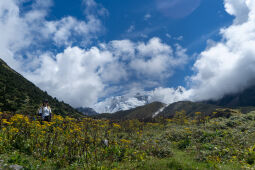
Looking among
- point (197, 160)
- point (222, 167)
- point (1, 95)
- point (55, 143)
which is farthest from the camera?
point (1, 95)

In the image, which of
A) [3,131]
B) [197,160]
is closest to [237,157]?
[197,160]

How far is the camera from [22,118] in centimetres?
938

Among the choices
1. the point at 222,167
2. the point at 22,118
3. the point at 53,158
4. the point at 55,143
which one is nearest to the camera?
the point at 222,167

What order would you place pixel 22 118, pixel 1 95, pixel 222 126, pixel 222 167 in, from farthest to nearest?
pixel 1 95 < pixel 222 126 < pixel 22 118 < pixel 222 167

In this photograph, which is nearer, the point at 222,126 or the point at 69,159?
the point at 69,159

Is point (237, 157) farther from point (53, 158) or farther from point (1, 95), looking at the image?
point (1, 95)

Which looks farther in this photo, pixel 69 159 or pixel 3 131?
pixel 3 131

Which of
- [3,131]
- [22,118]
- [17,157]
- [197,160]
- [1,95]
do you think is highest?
[1,95]

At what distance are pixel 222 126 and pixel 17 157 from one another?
17.7 m

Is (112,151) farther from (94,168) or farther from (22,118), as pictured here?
(22,118)

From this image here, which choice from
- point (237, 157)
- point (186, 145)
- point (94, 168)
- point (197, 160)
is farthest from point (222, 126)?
point (94, 168)

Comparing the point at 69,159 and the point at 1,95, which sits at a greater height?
the point at 1,95

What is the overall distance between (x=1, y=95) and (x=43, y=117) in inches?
1493

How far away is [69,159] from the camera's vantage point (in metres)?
7.31
